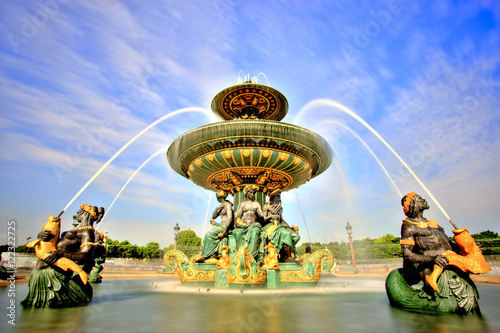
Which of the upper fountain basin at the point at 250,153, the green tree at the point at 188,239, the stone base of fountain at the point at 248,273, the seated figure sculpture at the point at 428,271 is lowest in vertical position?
the green tree at the point at 188,239

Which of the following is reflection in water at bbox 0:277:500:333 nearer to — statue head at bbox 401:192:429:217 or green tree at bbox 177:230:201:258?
statue head at bbox 401:192:429:217

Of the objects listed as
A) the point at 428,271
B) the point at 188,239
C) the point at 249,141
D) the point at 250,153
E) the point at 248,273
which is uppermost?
the point at 249,141

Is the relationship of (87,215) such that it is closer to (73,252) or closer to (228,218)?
(73,252)

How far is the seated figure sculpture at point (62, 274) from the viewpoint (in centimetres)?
364

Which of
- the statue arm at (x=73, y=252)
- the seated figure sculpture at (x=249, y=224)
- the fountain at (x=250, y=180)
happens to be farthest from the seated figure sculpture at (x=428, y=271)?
the statue arm at (x=73, y=252)

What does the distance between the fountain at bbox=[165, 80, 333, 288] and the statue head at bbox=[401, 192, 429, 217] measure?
12.4 feet

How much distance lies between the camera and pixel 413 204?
3.80 metres

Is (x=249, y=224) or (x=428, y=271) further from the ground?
(x=249, y=224)

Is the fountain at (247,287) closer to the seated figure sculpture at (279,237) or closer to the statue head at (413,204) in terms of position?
the seated figure sculpture at (279,237)

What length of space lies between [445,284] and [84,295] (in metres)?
5.06

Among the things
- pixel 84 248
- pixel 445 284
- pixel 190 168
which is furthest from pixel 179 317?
pixel 190 168

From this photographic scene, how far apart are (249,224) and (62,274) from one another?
5.02m

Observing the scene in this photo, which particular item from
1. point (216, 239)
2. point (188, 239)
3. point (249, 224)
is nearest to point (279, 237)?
point (249, 224)

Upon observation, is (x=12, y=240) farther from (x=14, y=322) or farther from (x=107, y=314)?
(x=107, y=314)
